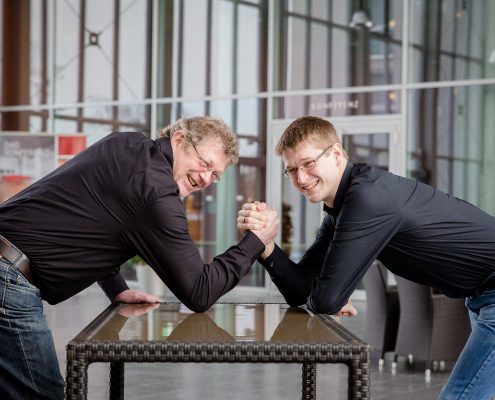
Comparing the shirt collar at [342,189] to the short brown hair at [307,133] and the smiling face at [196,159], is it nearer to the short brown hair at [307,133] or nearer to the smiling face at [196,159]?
the short brown hair at [307,133]

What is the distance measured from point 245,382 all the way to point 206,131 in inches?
149

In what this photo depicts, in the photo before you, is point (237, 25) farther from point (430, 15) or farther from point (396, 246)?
point (396, 246)

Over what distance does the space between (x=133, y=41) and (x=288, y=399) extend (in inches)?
421

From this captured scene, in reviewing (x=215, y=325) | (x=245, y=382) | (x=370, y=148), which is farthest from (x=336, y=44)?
(x=215, y=325)

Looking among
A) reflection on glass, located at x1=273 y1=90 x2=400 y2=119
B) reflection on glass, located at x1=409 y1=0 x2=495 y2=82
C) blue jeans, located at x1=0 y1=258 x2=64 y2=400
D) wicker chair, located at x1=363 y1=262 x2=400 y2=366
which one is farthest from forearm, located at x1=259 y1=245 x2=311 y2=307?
reflection on glass, located at x1=273 y1=90 x2=400 y2=119

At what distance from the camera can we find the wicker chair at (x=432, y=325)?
645 cm

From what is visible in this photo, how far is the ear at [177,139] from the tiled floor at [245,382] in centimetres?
314

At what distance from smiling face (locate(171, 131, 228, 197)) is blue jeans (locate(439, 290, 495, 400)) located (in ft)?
3.16

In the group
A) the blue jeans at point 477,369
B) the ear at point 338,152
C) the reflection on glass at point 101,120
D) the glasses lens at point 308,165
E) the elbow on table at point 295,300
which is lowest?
the blue jeans at point 477,369

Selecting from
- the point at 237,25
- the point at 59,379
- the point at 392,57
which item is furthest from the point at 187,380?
the point at 237,25

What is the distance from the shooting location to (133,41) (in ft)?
50.1

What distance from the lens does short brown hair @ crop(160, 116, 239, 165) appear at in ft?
8.86

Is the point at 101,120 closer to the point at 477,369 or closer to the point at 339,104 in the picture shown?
the point at 339,104

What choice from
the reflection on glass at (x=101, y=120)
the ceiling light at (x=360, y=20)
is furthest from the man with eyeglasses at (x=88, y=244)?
the reflection on glass at (x=101, y=120)
